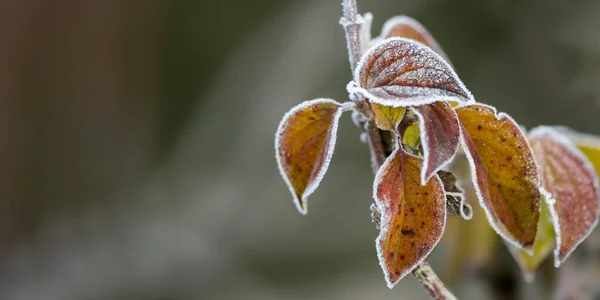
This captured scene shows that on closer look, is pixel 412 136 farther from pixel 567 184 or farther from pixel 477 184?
pixel 567 184

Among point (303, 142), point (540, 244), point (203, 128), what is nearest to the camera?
point (303, 142)

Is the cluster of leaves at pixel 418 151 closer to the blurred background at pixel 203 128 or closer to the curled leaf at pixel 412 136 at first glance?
the curled leaf at pixel 412 136

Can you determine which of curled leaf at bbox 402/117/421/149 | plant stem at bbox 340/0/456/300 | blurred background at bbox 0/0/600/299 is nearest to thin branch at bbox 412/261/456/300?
plant stem at bbox 340/0/456/300

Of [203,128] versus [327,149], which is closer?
[327,149]

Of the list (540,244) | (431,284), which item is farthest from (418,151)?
(540,244)

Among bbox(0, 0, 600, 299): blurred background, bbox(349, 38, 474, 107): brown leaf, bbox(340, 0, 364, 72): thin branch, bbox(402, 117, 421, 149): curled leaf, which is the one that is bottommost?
bbox(0, 0, 600, 299): blurred background

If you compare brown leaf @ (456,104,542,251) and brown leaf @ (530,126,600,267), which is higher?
brown leaf @ (456,104,542,251)

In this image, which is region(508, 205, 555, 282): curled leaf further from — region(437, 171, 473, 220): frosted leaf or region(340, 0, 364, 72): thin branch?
region(340, 0, 364, 72): thin branch

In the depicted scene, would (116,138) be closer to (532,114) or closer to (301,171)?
(532,114)
